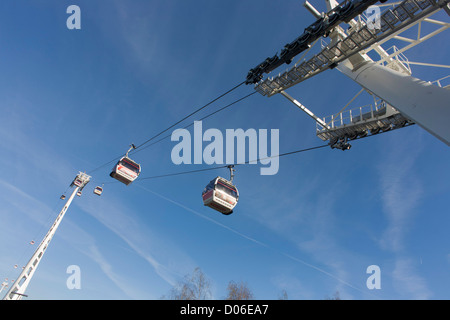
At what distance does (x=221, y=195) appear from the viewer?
13492mm

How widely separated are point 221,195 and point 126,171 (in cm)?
982

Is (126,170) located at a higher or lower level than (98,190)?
lower

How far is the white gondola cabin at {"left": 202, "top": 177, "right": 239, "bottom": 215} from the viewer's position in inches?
525

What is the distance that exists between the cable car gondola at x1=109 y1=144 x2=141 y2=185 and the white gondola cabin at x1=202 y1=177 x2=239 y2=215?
811cm

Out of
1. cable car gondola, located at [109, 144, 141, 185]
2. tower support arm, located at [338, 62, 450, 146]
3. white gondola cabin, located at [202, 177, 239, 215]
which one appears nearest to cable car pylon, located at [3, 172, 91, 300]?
cable car gondola, located at [109, 144, 141, 185]

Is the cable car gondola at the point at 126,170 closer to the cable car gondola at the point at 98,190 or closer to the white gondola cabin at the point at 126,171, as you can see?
the white gondola cabin at the point at 126,171

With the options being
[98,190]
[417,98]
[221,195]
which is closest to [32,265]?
[98,190]

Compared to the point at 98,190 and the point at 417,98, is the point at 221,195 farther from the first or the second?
the point at 98,190

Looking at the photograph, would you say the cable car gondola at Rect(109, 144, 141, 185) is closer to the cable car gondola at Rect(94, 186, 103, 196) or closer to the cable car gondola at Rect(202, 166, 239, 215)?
the cable car gondola at Rect(202, 166, 239, 215)

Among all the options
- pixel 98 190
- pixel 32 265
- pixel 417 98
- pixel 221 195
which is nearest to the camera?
pixel 417 98

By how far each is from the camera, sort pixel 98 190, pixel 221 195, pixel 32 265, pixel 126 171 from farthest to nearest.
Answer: pixel 98 190 < pixel 32 265 < pixel 126 171 < pixel 221 195

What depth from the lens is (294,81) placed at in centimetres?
1519
